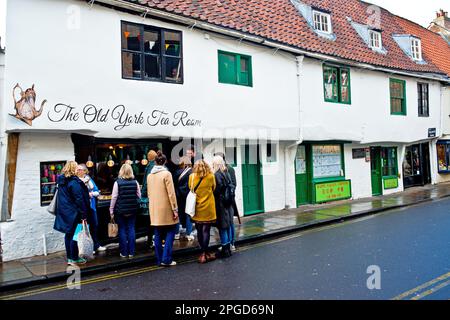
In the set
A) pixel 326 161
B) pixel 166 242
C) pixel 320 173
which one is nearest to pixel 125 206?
pixel 166 242

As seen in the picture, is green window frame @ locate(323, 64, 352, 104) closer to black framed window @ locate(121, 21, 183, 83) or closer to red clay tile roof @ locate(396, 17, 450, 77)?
black framed window @ locate(121, 21, 183, 83)

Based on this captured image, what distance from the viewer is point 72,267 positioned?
22.4ft

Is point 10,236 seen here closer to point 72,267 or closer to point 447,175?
point 72,267

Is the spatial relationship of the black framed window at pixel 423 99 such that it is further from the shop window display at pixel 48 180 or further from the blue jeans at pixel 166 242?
the shop window display at pixel 48 180

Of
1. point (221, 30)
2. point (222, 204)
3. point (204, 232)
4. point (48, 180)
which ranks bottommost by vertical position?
point (204, 232)

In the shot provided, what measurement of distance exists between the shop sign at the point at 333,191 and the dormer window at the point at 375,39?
22.4 ft

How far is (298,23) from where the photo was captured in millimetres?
14492

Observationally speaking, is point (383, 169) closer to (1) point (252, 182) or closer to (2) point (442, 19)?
(1) point (252, 182)

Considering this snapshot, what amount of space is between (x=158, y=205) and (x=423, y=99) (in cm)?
1729

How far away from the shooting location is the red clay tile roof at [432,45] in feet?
71.2

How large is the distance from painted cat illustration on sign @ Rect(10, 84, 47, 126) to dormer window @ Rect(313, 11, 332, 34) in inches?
456

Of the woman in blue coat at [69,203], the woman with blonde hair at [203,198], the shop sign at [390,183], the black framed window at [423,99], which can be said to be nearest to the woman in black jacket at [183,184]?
the woman with blonde hair at [203,198]

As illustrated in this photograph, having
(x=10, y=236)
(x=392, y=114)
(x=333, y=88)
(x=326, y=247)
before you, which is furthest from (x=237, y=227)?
(x=392, y=114)

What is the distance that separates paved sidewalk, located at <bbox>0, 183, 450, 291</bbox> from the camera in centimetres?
652
